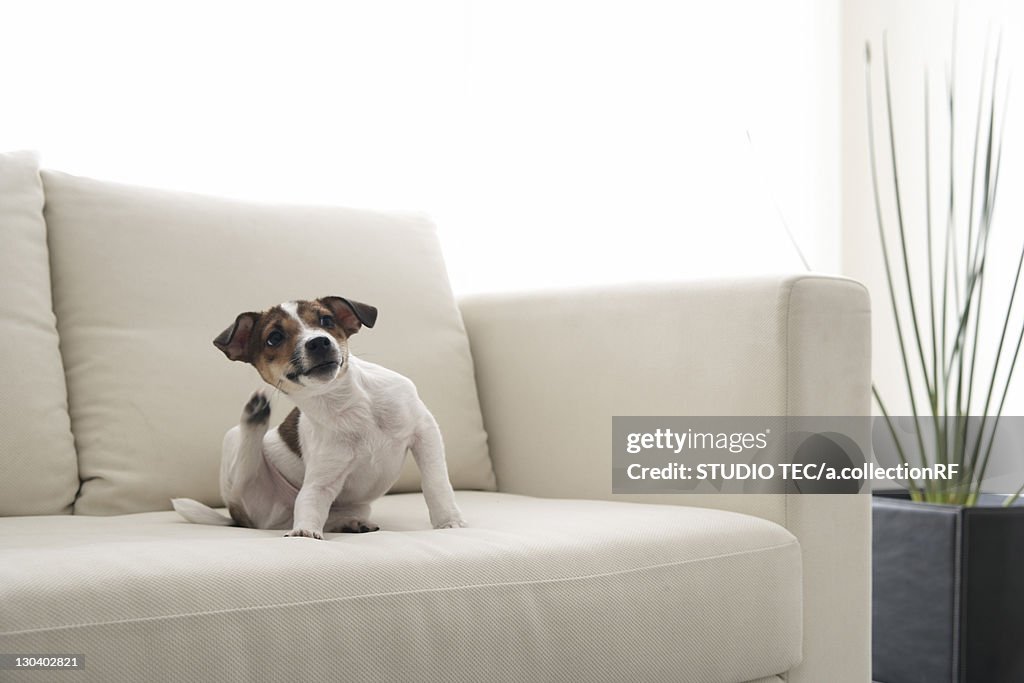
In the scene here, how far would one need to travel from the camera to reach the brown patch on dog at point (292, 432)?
3.66ft

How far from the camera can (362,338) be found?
4.75ft

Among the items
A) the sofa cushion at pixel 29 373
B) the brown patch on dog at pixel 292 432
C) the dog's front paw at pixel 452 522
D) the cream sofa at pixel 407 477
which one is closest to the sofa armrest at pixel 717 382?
the cream sofa at pixel 407 477

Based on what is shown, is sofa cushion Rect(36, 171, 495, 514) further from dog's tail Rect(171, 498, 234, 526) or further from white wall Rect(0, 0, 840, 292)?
white wall Rect(0, 0, 840, 292)

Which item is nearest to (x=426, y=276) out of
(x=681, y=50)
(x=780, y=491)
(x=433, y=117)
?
(x=780, y=491)

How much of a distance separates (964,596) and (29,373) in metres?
1.37

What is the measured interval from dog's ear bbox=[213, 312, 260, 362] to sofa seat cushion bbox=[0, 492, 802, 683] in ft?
0.61

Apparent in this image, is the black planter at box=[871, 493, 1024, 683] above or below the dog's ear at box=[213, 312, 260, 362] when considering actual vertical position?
below

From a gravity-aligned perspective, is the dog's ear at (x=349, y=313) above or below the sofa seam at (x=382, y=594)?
above

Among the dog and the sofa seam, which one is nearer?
the sofa seam

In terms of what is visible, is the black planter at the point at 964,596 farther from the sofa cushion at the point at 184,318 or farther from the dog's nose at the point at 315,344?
the dog's nose at the point at 315,344

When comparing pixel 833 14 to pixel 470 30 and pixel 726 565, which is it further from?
pixel 726 565

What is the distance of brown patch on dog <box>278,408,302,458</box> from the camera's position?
111 centimetres

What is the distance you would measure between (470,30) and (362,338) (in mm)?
1115

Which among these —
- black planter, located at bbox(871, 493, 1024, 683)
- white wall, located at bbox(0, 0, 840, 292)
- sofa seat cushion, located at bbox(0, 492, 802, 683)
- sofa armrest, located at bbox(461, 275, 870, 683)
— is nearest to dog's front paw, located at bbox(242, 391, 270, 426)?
sofa seat cushion, located at bbox(0, 492, 802, 683)
